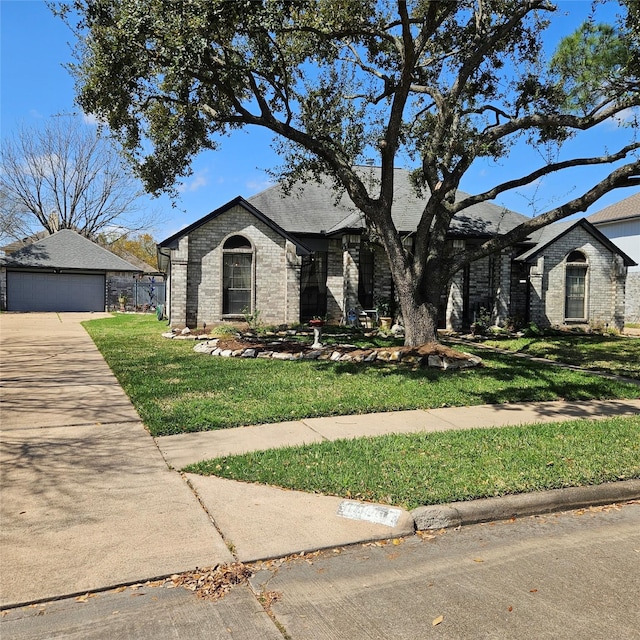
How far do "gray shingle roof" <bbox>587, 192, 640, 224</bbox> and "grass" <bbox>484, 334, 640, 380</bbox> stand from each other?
18509 millimetres

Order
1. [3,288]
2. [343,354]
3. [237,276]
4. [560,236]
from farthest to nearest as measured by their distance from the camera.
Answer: [3,288], [560,236], [237,276], [343,354]

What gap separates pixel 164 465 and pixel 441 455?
2738 millimetres

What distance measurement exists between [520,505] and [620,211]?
37170 mm

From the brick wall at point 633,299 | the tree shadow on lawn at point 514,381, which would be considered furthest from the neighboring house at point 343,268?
the brick wall at point 633,299

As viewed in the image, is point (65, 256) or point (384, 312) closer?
point (384, 312)

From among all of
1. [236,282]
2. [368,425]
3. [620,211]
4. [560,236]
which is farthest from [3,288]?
[620,211]

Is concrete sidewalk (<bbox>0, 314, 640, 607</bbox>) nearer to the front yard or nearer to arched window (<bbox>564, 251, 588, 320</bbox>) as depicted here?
the front yard

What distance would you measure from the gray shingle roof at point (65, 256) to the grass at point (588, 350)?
24222 millimetres

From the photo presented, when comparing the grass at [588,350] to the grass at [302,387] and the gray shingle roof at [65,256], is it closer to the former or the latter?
the grass at [302,387]

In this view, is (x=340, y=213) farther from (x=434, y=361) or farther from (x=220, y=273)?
(x=434, y=361)

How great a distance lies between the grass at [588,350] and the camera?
1244 cm

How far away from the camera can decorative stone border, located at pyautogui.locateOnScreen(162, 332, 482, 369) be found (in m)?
11.4

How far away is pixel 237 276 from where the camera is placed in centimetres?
1861

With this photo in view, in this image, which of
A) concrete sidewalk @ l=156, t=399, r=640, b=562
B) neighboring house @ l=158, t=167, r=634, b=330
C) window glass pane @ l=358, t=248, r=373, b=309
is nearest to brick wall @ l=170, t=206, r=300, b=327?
neighboring house @ l=158, t=167, r=634, b=330
